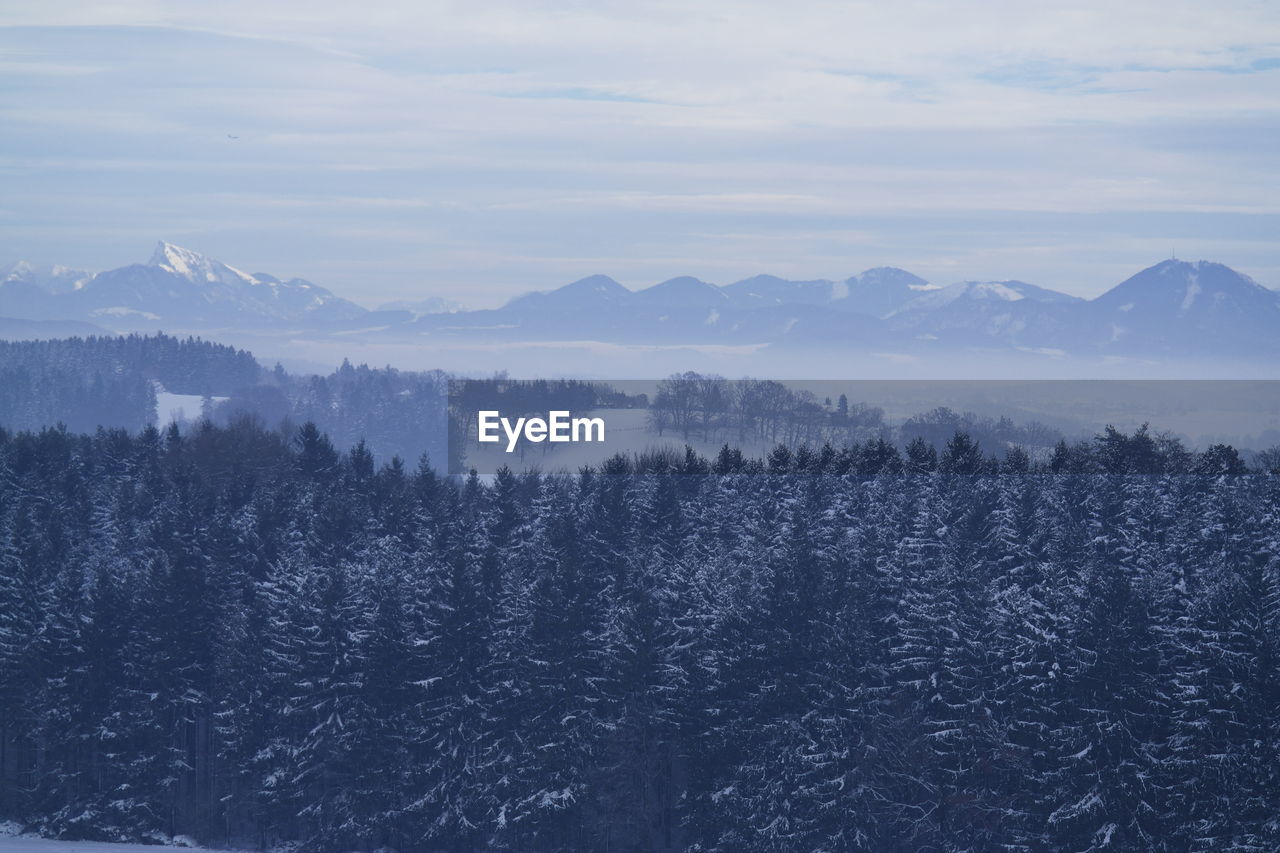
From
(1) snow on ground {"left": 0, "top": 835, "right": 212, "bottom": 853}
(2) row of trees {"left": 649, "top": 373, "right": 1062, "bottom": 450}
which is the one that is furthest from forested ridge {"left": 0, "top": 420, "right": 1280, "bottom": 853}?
(2) row of trees {"left": 649, "top": 373, "right": 1062, "bottom": 450}

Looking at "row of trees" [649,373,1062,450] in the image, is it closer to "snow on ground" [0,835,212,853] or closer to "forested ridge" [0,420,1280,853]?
"forested ridge" [0,420,1280,853]

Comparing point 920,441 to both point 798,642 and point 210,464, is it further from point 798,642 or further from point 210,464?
point 210,464

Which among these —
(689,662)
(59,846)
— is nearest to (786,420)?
(689,662)

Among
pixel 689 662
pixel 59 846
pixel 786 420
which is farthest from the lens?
pixel 786 420

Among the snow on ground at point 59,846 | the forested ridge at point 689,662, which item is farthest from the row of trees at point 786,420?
the snow on ground at point 59,846

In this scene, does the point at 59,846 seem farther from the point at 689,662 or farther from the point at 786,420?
the point at 786,420

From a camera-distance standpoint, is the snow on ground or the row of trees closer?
the snow on ground

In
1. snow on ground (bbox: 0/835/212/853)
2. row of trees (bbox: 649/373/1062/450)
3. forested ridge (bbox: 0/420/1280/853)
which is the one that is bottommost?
snow on ground (bbox: 0/835/212/853)

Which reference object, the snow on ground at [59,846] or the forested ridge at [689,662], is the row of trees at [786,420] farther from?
the snow on ground at [59,846]
